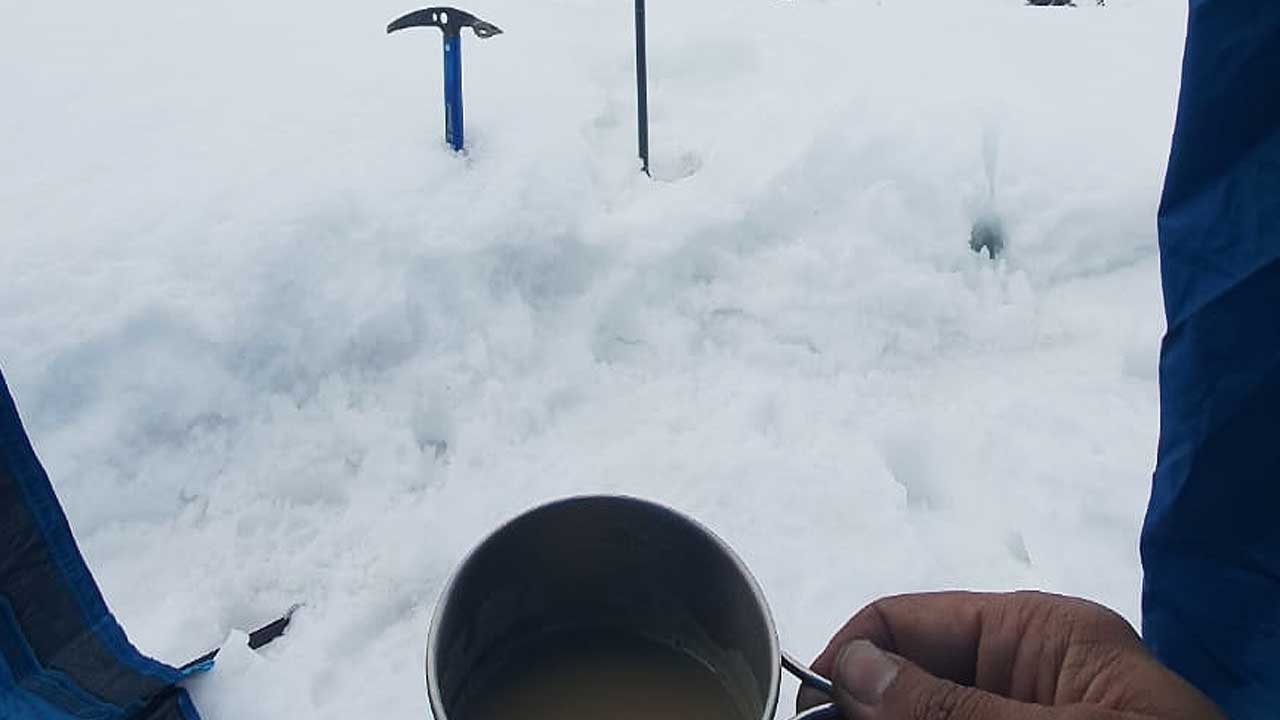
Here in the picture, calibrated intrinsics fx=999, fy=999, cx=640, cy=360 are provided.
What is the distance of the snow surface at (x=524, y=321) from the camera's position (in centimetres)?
159

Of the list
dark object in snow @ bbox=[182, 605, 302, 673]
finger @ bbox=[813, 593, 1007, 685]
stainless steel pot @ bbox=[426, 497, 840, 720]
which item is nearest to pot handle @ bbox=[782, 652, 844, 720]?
stainless steel pot @ bbox=[426, 497, 840, 720]

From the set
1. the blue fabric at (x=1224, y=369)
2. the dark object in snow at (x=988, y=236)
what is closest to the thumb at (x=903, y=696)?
the blue fabric at (x=1224, y=369)

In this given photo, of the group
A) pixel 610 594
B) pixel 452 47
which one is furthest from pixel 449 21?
pixel 610 594

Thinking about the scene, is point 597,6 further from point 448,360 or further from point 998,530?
point 998,530

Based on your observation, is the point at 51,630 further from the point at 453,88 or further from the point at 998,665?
the point at 453,88

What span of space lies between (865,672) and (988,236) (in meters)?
1.72

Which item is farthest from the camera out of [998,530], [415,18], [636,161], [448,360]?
[636,161]

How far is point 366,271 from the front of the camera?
6.46 ft

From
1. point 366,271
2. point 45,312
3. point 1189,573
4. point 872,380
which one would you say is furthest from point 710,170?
point 1189,573

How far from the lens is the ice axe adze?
2.25 meters

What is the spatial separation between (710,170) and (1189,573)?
5.18ft

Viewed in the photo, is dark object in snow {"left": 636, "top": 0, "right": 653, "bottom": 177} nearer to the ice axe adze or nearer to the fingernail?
the ice axe adze

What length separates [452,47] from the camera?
7.40 ft

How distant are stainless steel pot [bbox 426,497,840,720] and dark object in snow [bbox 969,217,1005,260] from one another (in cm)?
159
